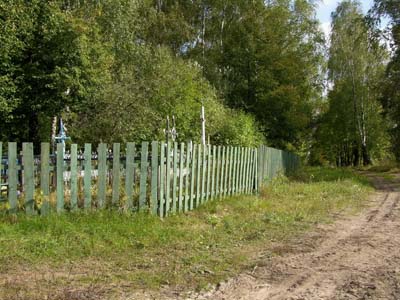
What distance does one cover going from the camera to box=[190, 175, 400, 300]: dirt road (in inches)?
194

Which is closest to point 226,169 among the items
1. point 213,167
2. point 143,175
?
point 213,167

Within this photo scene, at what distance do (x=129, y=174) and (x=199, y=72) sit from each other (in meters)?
20.8

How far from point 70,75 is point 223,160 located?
10142 millimetres

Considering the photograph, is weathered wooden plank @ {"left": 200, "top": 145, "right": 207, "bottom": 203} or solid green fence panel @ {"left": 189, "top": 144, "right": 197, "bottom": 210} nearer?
solid green fence panel @ {"left": 189, "top": 144, "right": 197, "bottom": 210}

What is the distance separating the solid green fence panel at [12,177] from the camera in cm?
754

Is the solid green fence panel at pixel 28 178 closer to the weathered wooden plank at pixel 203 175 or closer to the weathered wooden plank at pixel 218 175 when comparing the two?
the weathered wooden plank at pixel 203 175

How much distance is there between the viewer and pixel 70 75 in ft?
62.4

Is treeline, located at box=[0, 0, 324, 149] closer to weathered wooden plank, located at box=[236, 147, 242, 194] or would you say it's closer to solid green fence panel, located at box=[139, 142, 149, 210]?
weathered wooden plank, located at box=[236, 147, 242, 194]

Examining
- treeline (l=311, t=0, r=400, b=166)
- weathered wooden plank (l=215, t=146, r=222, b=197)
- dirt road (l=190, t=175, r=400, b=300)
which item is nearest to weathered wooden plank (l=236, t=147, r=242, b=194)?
weathered wooden plank (l=215, t=146, r=222, b=197)

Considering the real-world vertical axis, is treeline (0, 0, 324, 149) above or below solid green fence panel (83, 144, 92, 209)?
above

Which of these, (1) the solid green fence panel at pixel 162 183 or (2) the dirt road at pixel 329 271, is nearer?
(2) the dirt road at pixel 329 271

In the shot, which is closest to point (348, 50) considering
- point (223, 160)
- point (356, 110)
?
point (356, 110)

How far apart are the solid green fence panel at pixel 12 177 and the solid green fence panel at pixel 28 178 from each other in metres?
0.13

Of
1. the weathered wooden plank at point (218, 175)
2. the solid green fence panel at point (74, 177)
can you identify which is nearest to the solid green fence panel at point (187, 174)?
the weathered wooden plank at point (218, 175)
